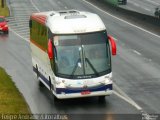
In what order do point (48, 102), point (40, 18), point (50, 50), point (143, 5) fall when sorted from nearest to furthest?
point (50, 50) < point (48, 102) < point (40, 18) < point (143, 5)

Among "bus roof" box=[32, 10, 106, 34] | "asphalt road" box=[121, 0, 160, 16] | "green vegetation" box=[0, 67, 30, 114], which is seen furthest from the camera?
"asphalt road" box=[121, 0, 160, 16]

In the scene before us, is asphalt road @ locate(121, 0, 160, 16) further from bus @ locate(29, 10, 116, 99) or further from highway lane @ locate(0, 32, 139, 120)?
bus @ locate(29, 10, 116, 99)

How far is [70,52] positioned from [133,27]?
31.6 m

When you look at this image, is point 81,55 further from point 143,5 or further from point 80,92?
point 143,5

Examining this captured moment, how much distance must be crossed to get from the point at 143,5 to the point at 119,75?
54246 mm

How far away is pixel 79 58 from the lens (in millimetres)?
20719

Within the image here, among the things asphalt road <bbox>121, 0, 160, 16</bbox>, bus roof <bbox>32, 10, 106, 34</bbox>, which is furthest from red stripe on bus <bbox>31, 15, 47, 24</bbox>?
asphalt road <bbox>121, 0, 160, 16</bbox>

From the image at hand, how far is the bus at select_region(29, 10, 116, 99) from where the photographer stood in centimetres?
2047

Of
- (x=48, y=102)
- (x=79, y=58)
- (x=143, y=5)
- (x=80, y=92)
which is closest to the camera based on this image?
(x=80, y=92)

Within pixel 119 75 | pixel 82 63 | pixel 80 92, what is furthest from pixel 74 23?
pixel 119 75

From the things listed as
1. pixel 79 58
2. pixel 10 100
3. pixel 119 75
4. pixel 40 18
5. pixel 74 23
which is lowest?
pixel 119 75

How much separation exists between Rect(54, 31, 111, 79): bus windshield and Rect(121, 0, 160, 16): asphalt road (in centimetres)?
5148

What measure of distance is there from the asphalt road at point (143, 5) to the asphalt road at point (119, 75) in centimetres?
1968

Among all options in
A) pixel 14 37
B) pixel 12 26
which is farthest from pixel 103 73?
pixel 12 26
